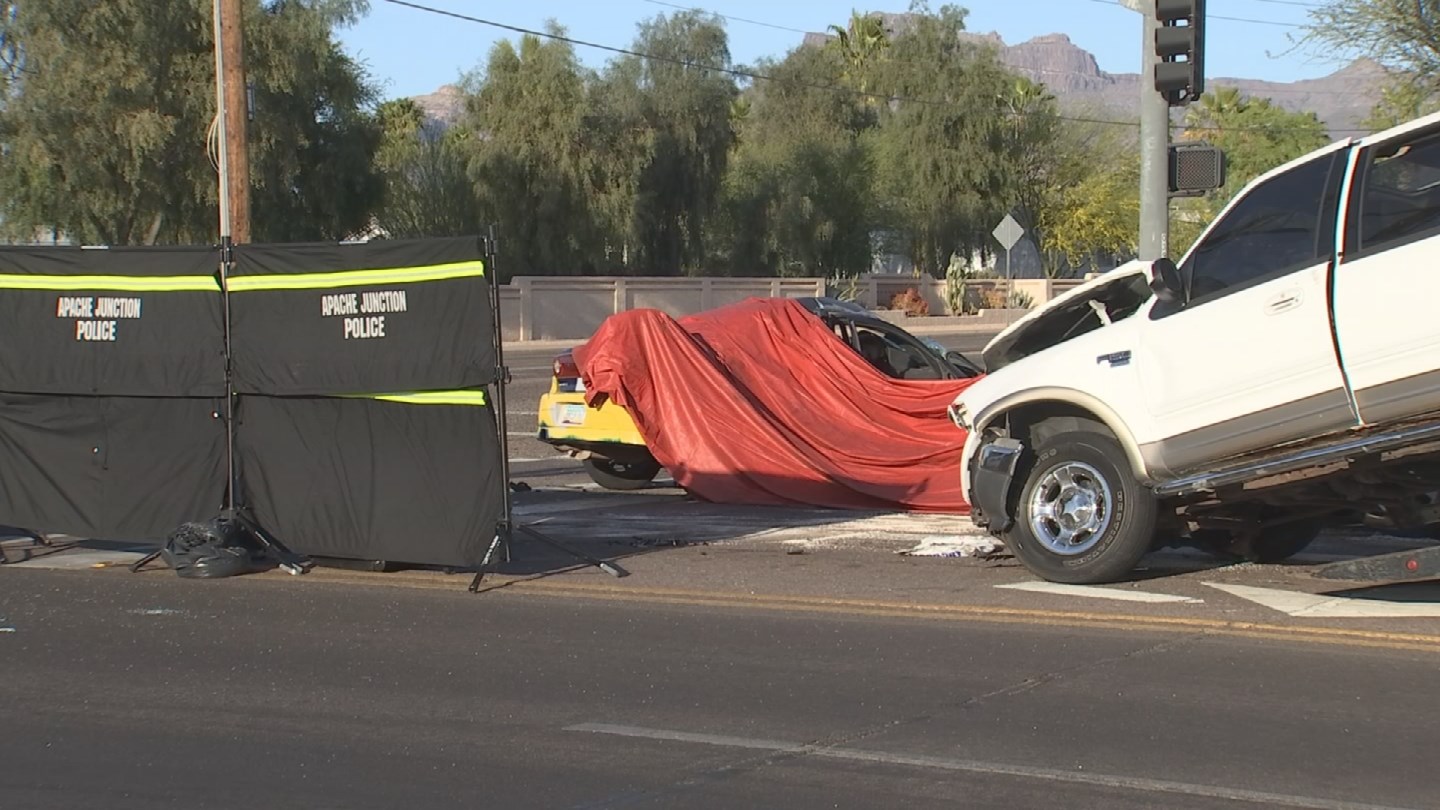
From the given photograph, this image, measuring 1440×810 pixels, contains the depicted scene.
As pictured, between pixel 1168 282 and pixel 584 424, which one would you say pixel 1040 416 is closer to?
pixel 1168 282

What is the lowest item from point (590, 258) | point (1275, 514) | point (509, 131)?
point (1275, 514)

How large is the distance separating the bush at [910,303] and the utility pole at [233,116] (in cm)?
4398

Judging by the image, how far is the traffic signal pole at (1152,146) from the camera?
13.7 m

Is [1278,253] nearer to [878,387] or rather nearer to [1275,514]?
[1275,514]

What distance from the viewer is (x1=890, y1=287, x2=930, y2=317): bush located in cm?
5900

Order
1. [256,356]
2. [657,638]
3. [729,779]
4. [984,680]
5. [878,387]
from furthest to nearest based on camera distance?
1. [878,387]
2. [256,356]
3. [657,638]
4. [984,680]
5. [729,779]

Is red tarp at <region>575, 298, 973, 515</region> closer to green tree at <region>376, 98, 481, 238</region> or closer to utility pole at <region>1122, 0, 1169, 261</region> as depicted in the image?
utility pole at <region>1122, 0, 1169, 261</region>

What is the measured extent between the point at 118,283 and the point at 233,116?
215 inches

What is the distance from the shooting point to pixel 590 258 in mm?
55531

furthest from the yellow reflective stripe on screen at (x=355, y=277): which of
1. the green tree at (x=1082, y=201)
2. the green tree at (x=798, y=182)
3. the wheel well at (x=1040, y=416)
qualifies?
the green tree at (x=1082, y=201)

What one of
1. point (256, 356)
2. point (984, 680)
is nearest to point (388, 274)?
point (256, 356)

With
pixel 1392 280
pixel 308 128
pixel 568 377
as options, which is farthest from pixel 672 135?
pixel 1392 280

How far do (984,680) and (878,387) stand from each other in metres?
6.82

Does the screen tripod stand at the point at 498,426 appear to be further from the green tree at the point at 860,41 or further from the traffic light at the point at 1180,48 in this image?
the green tree at the point at 860,41
